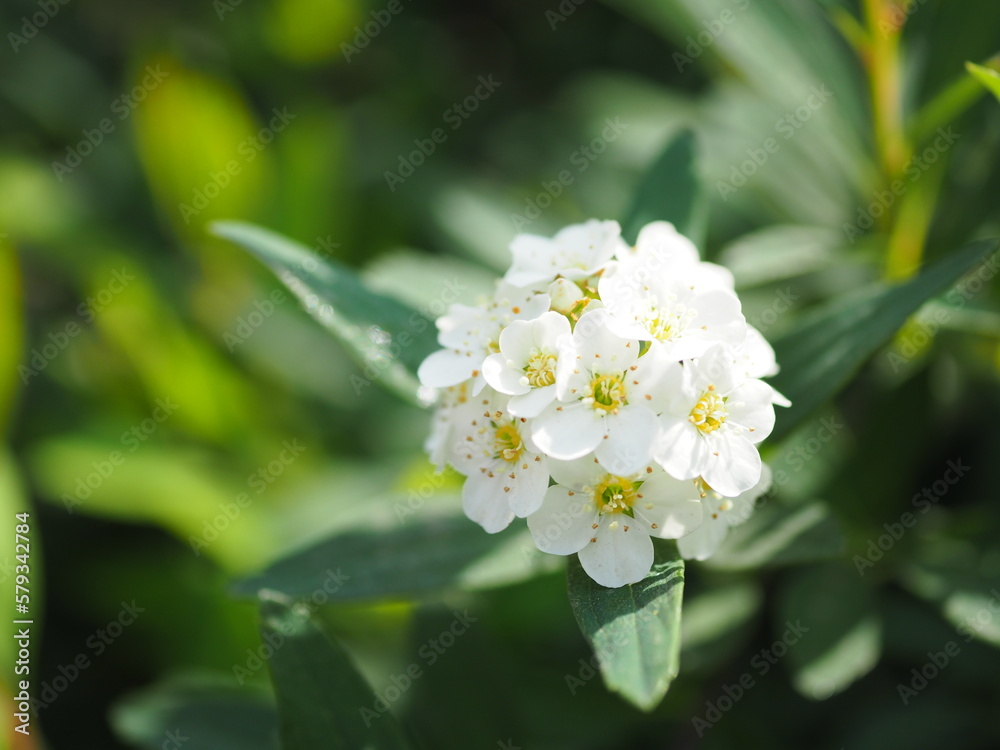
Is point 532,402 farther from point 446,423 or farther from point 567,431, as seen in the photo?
point 446,423

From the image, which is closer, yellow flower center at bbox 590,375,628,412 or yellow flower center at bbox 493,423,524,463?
yellow flower center at bbox 590,375,628,412

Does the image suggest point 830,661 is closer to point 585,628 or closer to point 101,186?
point 585,628

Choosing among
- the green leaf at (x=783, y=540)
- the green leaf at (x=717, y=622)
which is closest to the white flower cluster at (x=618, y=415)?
the green leaf at (x=783, y=540)

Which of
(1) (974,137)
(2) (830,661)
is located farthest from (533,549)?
(1) (974,137)

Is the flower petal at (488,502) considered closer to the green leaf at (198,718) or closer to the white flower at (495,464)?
the white flower at (495,464)

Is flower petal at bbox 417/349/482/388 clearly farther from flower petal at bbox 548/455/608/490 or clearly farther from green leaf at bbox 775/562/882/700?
green leaf at bbox 775/562/882/700

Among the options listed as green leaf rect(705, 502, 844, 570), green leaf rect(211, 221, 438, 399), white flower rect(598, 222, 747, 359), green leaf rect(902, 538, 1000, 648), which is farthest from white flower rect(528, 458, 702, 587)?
green leaf rect(902, 538, 1000, 648)
